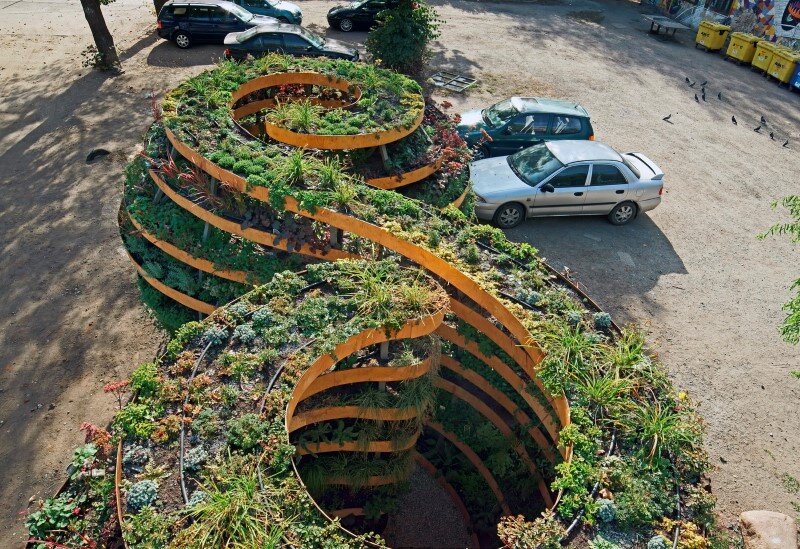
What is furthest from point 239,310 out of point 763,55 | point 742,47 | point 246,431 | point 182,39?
point 742,47

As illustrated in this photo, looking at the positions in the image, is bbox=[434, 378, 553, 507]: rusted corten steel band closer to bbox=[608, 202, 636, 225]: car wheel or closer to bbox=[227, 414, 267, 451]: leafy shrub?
bbox=[227, 414, 267, 451]: leafy shrub

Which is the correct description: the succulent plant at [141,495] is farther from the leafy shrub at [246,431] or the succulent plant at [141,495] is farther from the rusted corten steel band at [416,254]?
the rusted corten steel band at [416,254]

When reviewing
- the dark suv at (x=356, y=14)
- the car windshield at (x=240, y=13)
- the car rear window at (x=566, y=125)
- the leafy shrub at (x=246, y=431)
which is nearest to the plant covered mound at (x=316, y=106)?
the car rear window at (x=566, y=125)

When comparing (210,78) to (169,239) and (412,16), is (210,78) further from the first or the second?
(412,16)

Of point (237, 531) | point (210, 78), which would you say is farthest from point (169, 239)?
point (237, 531)

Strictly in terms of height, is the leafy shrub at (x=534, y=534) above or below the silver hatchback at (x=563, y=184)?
above
